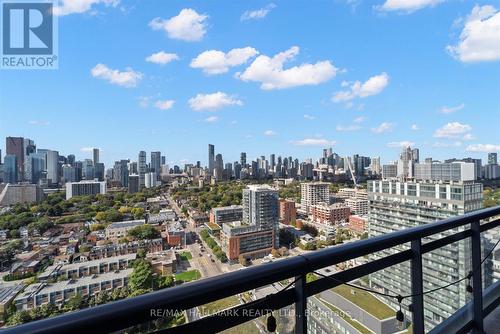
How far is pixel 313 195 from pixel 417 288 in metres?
24.9

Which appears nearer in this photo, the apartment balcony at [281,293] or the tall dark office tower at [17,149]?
the apartment balcony at [281,293]

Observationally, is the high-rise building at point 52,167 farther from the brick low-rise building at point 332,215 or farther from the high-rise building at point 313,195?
the high-rise building at point 313,195

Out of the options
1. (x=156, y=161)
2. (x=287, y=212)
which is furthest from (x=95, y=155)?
(x=287, y=212)

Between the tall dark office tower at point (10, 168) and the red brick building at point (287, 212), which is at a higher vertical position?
the tall dark office tower at point (10, 168)

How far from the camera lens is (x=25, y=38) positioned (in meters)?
4.78

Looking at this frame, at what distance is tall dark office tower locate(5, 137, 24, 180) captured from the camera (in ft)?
34.9

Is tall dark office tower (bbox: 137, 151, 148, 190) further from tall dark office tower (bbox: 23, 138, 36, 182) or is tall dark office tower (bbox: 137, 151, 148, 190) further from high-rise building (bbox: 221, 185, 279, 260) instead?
tall dark office tower (bbox: 23, 138, 36, 182)

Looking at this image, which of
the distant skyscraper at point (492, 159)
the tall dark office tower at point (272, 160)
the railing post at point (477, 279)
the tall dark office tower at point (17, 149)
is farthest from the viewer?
the tall dark office tower at point (272, 160)

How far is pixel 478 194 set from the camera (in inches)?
261

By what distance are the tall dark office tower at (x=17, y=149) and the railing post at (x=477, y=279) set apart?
13.5 meters

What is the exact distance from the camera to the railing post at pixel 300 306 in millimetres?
650

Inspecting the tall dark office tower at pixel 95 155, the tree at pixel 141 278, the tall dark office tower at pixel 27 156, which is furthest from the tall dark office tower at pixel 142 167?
the tree at pixel 141 278

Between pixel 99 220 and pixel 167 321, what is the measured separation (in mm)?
14978

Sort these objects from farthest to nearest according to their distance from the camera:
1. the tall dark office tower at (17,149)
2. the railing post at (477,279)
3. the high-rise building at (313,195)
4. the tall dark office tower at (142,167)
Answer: the high-rise building at (313,195) → the tall dark office tower at (142,167) → the tall dark office tower at (17,149) → the railing post at (477,279)
